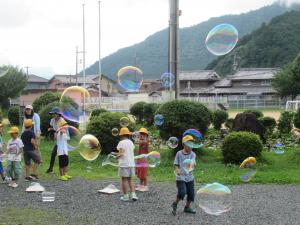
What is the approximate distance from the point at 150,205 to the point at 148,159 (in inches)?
65.4

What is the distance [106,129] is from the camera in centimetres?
1542

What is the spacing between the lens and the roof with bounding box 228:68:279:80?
63025 millimetres

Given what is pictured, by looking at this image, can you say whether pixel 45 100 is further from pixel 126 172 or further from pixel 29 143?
pixel 126 172

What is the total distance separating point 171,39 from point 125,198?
10.7 m

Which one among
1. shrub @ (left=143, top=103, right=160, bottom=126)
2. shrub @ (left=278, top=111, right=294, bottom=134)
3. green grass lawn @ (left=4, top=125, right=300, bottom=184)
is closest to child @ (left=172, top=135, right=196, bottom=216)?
green grass lawn @ (left=4, top=125, right=300, bottom=184)

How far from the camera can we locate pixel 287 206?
9070 mm

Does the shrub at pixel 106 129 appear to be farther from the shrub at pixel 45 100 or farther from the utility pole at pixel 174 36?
the shrub at pixel 45 100

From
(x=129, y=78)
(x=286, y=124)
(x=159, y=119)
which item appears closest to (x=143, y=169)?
(x=159, y=119)

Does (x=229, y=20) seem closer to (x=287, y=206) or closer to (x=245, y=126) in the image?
(x=245, y=126)

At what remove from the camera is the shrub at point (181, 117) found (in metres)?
14.8

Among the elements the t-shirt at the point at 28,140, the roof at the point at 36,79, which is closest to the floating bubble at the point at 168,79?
the t-shirt at the point at 28,140

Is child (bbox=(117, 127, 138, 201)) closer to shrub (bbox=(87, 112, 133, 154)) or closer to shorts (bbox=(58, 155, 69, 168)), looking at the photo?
shorts (bbox=(58, 155, 69, 168))

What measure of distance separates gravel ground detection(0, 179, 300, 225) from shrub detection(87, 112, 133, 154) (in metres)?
4.14

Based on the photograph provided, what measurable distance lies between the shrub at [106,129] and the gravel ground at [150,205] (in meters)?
4.14
